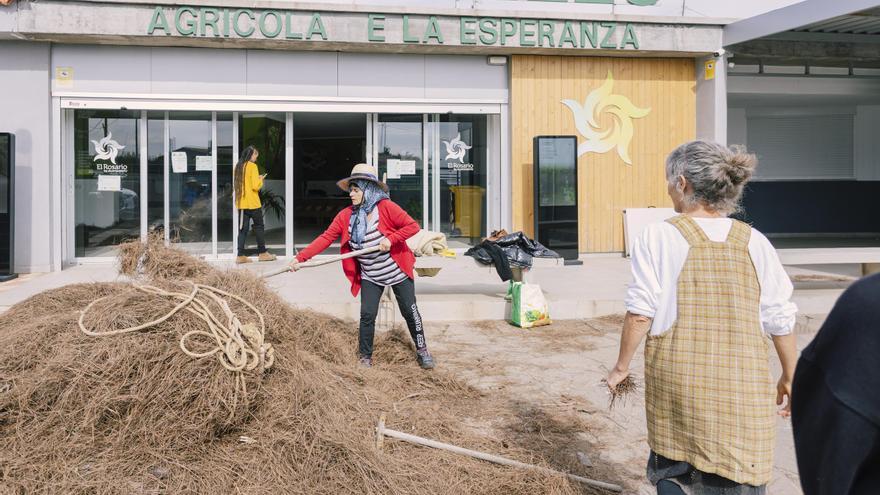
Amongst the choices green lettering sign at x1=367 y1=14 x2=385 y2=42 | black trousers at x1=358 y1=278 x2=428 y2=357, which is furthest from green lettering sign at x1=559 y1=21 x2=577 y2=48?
black trousers at x1=358 y1=278 x2=428 y2=357

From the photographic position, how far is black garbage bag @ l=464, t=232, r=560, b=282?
8883 mm

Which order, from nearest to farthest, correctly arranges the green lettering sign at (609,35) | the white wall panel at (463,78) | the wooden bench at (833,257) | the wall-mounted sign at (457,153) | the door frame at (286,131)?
the wooden bench at (833,257)
the door frame at (286,131)
the green lettering sign at (609,35)
the white wall panel at (463,78)
the wall-mounted sign at (457,153)

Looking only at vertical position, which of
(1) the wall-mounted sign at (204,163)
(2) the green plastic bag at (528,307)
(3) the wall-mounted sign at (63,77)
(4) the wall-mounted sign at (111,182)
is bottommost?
(2) the green plastic bag at (528,307)

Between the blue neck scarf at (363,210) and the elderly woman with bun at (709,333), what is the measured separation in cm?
364

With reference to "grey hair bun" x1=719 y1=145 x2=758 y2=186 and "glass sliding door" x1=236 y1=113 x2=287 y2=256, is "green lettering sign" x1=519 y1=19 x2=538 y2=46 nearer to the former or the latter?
"glass sliding door" x1=236 y1=113 x2=287 y2=256

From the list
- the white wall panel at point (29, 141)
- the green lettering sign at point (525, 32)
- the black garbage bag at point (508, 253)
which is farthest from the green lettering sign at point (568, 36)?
the white wall panel at point (29, 141)

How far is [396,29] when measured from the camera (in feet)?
42.2

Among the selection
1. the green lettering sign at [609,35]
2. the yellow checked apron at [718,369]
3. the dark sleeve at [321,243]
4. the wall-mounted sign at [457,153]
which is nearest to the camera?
the yellow checked apron at [718,369]

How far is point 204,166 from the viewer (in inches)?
523

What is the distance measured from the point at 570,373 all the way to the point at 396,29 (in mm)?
8279

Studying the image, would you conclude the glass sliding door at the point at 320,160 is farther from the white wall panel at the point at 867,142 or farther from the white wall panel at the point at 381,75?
the white wall panel at the point at 867,142

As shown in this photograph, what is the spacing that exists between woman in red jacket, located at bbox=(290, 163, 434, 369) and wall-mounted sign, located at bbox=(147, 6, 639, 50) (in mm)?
7096

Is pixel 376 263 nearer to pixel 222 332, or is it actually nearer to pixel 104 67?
pixel 222 332

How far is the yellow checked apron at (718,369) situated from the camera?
8.61 ft
